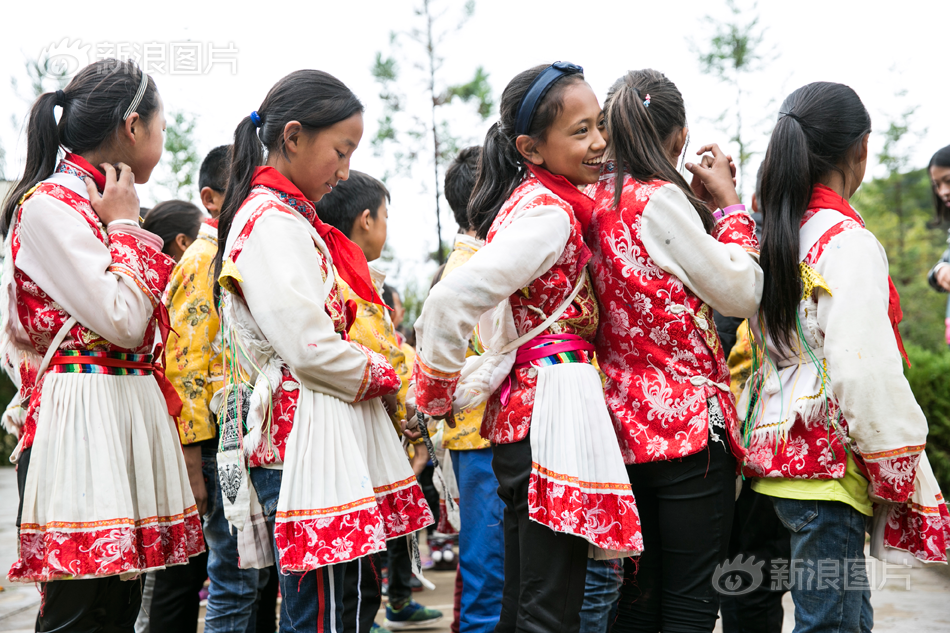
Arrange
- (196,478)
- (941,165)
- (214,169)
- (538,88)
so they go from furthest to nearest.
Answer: (941,165) → (214,169) → (196,478) → (538,88)

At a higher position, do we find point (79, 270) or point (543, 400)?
point (79, 270)

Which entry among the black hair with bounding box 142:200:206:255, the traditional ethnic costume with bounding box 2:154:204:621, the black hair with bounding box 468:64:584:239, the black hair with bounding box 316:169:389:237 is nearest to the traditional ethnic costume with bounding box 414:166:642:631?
the black hair with bounding box 468:64:584:239

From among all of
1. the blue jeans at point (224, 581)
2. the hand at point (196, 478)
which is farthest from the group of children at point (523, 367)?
the blue jeans at point (224, 581)

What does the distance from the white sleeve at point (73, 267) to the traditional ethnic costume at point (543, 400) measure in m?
0.81

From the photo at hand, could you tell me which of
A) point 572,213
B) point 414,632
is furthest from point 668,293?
point 414,632

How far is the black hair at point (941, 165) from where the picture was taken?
13.0ft

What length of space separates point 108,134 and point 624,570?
6.48 ft

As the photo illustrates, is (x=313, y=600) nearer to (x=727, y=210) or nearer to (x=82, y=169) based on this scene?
(x=82, y=169)

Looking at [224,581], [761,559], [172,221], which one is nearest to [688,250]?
[761,559]

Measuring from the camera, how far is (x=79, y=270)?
197 centimetres

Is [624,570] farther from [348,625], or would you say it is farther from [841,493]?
[348,625]

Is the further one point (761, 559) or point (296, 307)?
point (761, 559)

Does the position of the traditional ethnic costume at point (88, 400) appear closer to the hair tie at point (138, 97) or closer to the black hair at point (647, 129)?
the hair tie at point (138, 97)

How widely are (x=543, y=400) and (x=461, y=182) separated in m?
1.65
